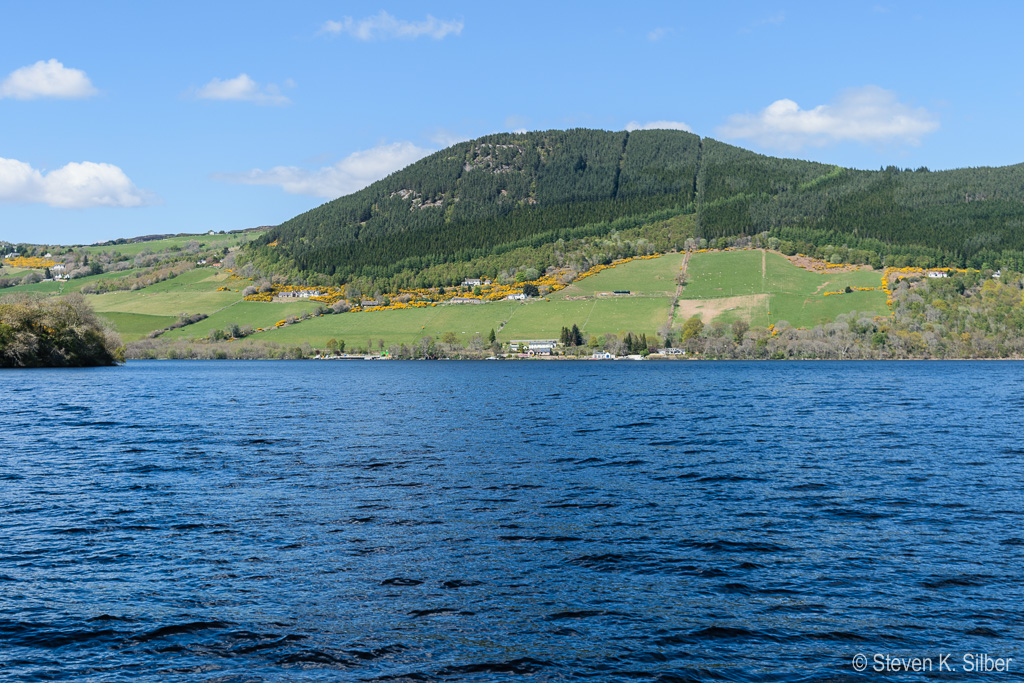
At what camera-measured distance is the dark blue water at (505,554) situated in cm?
1775

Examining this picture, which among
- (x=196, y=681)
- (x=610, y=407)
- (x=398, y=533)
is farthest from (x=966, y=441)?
(x=196, y=681)

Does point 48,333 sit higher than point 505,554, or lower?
higher

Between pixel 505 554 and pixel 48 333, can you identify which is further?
pixel 48 333

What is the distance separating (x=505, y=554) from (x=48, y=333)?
156m

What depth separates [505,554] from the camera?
84.5 feet

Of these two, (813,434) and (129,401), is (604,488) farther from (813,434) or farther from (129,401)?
(129,401)

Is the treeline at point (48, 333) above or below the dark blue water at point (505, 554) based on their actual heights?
above

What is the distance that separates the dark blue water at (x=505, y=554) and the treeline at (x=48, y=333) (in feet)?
332

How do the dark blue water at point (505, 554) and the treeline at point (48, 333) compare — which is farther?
the treeline at point (48, 333)

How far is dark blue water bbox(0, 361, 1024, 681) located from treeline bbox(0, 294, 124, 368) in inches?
3989

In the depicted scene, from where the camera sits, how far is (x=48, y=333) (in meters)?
149

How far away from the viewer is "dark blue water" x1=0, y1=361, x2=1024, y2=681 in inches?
699

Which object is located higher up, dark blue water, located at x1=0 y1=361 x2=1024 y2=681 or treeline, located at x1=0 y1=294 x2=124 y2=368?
treeline, located at x1=0 y1=294 x2=124 y2=368

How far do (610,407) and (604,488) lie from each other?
46.7 m
